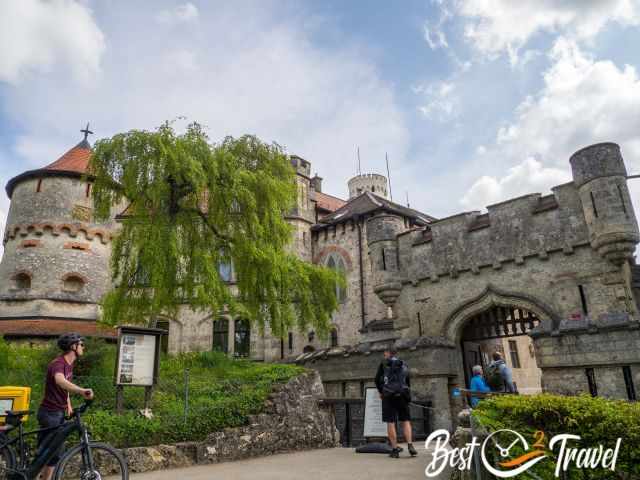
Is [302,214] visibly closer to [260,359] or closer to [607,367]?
[260,359]

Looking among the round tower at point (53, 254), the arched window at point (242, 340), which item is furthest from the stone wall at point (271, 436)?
the arched window at point (242, 340)

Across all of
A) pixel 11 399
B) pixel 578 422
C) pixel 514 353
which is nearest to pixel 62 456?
pixel 11 399

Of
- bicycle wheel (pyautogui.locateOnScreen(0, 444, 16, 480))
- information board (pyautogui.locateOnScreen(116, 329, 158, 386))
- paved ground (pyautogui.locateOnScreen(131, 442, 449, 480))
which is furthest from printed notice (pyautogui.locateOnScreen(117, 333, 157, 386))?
bicycle wheel (pyautogui.locateOnScreen(0, 444, 16, 480))

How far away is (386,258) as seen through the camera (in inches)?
650

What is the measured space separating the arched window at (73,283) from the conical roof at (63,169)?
5.28 meters

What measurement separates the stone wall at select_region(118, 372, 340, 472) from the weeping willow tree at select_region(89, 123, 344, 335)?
168 inches

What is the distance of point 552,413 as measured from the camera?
14.8ft

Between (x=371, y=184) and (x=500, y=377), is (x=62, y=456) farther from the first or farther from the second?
(x=371, y=184)

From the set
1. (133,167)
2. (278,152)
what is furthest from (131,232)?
(278,152)

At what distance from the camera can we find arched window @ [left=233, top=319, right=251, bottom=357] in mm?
25609

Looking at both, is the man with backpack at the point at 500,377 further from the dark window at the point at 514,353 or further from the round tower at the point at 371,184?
the round tower at the point at 371,184

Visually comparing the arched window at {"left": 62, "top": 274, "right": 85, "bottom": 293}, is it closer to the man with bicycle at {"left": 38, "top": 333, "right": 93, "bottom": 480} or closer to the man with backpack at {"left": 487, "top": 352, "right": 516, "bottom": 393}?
the man with bicycle at {"left": 38, "top": 333, "right": 93, "bottom": 480}

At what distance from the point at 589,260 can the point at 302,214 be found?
17.5 m

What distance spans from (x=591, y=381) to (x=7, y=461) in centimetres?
1111
